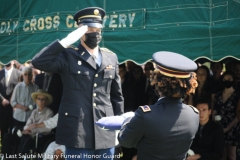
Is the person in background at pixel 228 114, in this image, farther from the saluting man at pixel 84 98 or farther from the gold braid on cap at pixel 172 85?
the gold braid on cap at pixel 172 85

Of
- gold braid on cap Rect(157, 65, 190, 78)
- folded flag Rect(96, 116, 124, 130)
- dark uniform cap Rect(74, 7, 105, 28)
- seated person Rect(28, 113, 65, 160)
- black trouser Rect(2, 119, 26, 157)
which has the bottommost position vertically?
black trouser Rect(2, 119, 26, 157)

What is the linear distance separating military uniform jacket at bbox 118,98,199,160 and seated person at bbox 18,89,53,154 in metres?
4.06

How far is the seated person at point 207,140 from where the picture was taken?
5.79 metres

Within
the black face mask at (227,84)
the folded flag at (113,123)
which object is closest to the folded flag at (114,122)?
the folded flag at (113,123)

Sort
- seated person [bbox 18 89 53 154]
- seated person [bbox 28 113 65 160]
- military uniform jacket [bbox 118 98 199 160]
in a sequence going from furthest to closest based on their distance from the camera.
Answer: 1. seated person [bbox 18 89 53 154]
2. seated person [bbox 28 113 65 160]
3. military uniform jacket [bbox 118 98 199 160]

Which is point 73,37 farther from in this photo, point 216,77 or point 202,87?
point 216,77

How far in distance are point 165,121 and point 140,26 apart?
241 centimetres

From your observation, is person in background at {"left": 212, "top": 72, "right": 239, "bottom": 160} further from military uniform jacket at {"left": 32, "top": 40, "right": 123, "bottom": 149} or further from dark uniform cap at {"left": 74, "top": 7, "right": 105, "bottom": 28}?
dark uniform cap at {"left": 74, "top": 7, "right": 105, "bottom": 28}

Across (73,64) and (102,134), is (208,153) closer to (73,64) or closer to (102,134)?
(102,134)

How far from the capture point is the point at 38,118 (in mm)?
7125

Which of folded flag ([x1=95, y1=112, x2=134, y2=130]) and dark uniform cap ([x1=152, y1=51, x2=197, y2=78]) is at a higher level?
dark uniform cap ([x1=152, y1=51, x2=197, y2=78])

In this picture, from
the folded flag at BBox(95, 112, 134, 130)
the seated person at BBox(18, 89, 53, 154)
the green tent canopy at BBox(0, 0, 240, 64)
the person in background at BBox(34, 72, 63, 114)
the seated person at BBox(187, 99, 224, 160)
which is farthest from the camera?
the person in background at BBox(34, 72, 63, 114)

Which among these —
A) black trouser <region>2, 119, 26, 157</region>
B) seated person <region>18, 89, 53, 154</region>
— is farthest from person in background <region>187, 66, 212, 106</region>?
black trouser <region>2, 119, 26, 157</region>

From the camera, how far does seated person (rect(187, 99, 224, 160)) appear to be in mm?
5793
